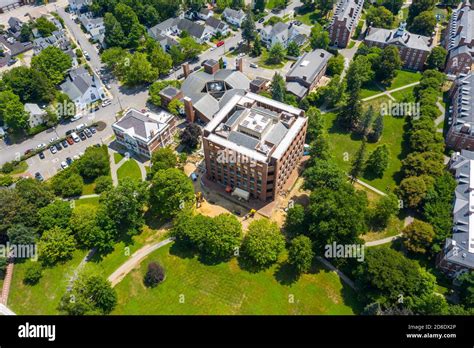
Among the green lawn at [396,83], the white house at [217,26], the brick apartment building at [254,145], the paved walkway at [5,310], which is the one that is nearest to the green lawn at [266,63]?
the white house at [217,26]

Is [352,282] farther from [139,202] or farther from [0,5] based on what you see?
[0,5]

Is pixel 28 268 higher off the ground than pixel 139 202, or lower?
lower

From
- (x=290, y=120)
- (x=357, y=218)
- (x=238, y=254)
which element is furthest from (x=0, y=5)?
(x=357, y=218)

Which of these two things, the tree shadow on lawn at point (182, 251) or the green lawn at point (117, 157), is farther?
the green lawn at point (117, 157)

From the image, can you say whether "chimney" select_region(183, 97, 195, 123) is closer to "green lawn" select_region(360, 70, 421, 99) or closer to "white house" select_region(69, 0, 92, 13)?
"green lawn" select_region(360, 70, 421, 99)

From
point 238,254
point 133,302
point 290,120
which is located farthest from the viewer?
point 290,120

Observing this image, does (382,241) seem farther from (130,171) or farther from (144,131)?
(144,131)

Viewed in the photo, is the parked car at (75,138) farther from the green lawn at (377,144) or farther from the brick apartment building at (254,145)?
the green lawn at (377,144)
